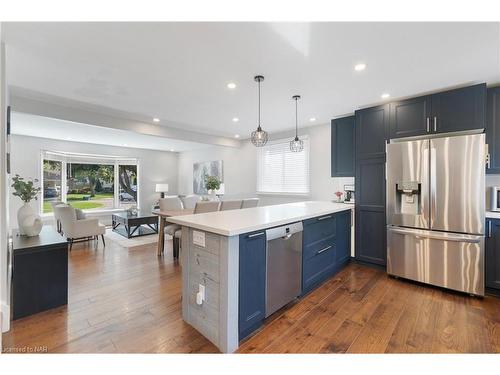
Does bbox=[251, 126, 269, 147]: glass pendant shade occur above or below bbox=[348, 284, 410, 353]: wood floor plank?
above

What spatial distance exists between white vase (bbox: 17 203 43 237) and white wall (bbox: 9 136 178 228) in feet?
13.4

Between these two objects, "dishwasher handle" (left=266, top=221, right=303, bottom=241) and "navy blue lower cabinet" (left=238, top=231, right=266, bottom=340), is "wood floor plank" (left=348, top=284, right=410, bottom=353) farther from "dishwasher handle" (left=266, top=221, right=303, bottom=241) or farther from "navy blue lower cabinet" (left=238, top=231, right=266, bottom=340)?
"dishwasher handle" (left=266, top=221, right=303, bottom=241)

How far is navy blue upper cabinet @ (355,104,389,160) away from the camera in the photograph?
3.23m

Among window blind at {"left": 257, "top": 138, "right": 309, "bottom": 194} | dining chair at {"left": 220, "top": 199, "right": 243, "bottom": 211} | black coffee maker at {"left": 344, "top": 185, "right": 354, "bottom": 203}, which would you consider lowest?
dining chair at {"left": 220, "top": 199, "right": 243, "bottom": 211}

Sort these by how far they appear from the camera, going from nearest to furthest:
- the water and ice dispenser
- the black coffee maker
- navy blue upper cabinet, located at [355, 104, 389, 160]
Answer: the water and ice dispenser < navy blue upper cabinet, located at [355, 104, 389, 160] < the black coffee maker

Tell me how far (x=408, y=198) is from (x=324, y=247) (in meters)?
1.26

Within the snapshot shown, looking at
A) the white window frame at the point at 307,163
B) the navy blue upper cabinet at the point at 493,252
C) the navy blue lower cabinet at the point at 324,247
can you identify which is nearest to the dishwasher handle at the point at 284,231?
the navy blue lower cabinet at the point at 324,247

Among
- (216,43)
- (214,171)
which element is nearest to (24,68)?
(216,43)

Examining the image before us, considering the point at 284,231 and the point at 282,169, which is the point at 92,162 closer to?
the point at 282,169

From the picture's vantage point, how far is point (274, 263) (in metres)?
2.02

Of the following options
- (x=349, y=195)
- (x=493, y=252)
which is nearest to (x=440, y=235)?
(x=493, y=252)

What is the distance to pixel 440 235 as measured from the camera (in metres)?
2.64

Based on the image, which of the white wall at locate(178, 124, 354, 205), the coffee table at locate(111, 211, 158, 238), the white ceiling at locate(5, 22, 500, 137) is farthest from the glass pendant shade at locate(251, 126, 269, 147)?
the coffee table at locate(111, 211, 158, 238)

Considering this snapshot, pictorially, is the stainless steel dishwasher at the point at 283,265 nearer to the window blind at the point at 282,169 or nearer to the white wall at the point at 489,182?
the white wall at the point at 489,182
